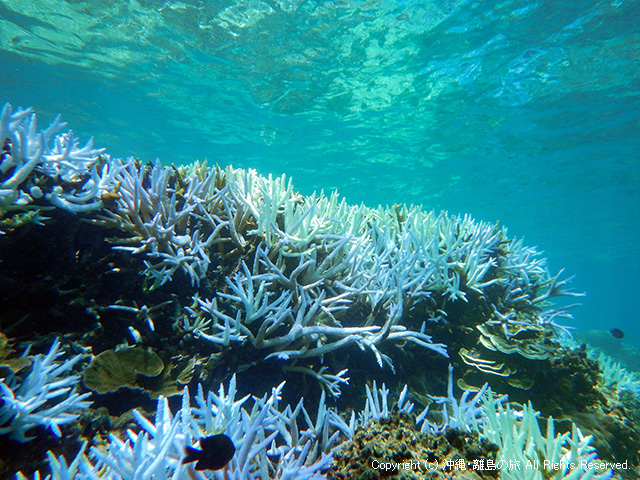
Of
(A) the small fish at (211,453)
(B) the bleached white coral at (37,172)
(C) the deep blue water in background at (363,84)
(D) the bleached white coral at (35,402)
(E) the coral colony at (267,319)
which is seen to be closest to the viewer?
(A) the small fish at (211,453)

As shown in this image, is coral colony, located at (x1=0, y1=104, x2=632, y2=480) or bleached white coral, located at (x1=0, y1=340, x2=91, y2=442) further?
coral colony, located at (x1=0, y1=104, x2=632, y2=480)

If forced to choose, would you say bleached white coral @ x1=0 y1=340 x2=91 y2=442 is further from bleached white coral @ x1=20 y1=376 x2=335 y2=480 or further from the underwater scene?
bleached white coral @ x1=20 y1=376 x2=335 y2=480

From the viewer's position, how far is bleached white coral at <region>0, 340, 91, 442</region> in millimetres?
1529

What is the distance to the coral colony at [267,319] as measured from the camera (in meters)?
1.64

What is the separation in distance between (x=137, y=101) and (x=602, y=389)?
88.7 feet

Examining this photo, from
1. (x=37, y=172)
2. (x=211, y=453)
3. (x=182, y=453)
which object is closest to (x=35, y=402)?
(x=182, y=453)

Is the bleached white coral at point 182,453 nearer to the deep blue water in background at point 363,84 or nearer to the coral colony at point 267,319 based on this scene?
the coral colony at point 267,319

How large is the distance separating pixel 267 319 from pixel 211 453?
93 cm

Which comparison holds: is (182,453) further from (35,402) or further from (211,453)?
(35,402)

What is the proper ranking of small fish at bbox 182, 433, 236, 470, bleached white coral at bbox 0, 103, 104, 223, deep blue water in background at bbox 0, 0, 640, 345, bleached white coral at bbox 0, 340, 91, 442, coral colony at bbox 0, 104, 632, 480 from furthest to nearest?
1. deep blue water in background at bbox 0, 0, 640, 345
2. bleached white coral at bbox 0, 103, 104, 223
3. coral colony at bbox 0, 104, 632, 480
4. bleached white coral at bbox 0, 340, 91, 442
5. small fish at bbox 182, 433, 236, 470

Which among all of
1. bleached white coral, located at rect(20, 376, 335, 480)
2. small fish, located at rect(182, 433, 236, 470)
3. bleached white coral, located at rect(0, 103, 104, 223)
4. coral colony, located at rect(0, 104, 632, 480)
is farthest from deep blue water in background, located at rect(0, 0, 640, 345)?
small fish, located at rect(182, 433, 236, 470)

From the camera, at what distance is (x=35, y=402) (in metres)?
1.58

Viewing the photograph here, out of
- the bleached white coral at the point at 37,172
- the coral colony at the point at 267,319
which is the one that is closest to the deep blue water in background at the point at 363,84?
the bleached white coral at the point at 37,172

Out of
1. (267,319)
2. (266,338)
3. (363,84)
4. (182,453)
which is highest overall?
(363,84)
